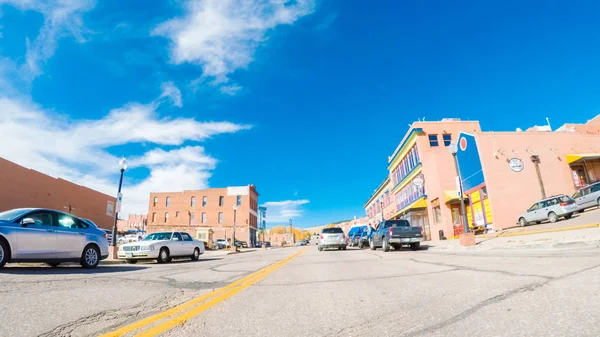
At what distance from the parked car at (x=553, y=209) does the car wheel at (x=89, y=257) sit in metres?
23.6

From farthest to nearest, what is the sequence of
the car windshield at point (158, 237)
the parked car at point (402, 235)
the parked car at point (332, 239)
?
the parked car at point (332, 239) < the parked car at point (402, 235) < the car windshield at point (158, 237)

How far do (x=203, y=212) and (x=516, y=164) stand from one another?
5783 centimetres

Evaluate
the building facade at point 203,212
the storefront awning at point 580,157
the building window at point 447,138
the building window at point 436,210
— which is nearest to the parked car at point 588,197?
the storefront awning at point 580,157

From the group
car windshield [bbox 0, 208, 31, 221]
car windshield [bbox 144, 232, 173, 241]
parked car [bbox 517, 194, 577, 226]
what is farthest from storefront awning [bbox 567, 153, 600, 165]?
car windshield [bbox 0, 208, 31, 221]

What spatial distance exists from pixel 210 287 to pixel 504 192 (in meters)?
24.2

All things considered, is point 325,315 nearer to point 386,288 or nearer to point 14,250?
point 386,288

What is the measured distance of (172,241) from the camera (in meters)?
15.0

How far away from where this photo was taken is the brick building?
28156mm

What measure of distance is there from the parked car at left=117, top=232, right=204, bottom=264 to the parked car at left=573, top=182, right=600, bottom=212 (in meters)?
23.3

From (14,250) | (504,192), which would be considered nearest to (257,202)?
(504,192)

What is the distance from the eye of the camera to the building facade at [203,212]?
66812mm

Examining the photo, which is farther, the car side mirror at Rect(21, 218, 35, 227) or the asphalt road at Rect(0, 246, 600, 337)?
the car side mirror at Rect(21, 218, 35, 227)

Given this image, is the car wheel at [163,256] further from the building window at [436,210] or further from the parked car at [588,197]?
the parked car at [588,197]

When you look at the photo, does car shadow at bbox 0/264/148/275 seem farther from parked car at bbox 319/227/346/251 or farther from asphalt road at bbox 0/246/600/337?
parked car at bbox 319/227/346/251
